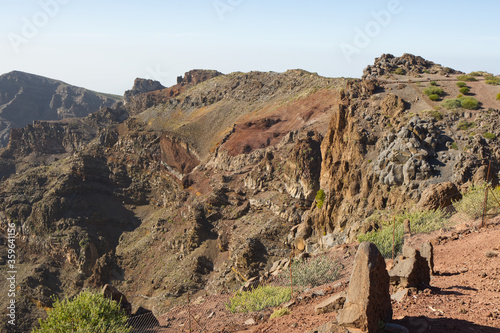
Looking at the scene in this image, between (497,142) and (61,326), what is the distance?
70.8 feet

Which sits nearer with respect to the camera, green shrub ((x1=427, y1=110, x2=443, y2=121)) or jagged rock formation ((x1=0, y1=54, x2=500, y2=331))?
jagged rock formation ((x1=0, y1=54, x2=500, y2=331))

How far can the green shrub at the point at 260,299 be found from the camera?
12797 mm

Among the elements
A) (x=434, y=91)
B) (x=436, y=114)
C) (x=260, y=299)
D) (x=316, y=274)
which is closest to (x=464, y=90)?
(x=434, y=91)

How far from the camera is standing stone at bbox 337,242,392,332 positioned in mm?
7008

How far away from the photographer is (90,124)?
89.4m

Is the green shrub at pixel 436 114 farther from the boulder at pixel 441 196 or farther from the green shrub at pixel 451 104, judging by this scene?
the boulder at pixel 441 196

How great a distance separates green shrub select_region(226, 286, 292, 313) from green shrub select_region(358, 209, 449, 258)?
4.35 metres

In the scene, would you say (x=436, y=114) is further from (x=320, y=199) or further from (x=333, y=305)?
(x=333, y=305)

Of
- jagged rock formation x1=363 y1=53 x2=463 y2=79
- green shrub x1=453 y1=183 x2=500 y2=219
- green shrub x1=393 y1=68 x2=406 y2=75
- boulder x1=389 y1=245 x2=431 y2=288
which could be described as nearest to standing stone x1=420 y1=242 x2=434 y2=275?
boulder x1=389 y1=245 x2=431 y2=288

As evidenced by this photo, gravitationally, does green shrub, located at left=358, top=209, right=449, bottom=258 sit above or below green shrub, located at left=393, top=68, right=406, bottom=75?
below

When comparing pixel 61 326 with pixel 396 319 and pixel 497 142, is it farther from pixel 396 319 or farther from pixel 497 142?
pixel 497 142

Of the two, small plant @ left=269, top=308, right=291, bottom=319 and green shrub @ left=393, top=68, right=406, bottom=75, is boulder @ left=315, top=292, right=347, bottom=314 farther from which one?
green shrub @ left=393, top=68, right=406, bottom=75

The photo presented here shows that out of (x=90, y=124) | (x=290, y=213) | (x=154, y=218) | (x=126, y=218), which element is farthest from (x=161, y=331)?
(x=90, y=124)

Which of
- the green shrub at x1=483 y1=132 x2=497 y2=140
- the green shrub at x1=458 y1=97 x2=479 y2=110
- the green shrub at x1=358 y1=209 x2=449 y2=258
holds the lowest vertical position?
the green shrub at x1=358 y1=209 x2=449 y2=258
